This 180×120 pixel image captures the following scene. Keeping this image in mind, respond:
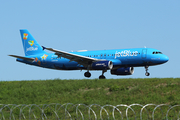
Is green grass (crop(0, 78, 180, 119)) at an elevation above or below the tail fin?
below

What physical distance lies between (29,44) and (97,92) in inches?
963

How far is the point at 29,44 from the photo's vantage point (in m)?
49.8

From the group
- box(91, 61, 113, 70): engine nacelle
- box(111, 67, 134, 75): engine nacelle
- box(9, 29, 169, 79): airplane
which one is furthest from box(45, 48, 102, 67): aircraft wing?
box(111, 67, 134, 75): engine nacelle

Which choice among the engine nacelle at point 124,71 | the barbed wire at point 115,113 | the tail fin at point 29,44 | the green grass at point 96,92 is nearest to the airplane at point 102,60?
the engine nacelle at point 124,71

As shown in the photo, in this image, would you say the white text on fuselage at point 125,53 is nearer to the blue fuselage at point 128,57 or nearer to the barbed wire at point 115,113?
the blue fuselage at point 128,57

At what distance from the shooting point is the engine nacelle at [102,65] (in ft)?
123

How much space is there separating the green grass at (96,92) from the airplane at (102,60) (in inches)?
220

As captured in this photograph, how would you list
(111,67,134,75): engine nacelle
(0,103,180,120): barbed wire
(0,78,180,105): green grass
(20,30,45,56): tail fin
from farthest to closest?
(20,30,45,56): tail fin, (111,67,134,75): engine nacelle, (0,78,180,105): green grass, (0,103,180,120): barbed wire

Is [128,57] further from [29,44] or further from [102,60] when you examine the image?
[29,44]

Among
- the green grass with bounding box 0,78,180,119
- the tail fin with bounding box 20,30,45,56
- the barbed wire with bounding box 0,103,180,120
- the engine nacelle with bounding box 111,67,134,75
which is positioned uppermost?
the tail fin with bounding box 20,30,45,56

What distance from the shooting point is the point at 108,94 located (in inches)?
1104

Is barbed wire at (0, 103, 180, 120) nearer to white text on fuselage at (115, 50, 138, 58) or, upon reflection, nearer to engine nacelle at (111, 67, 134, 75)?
white text on fuselage at (115, 50, 138, 58)

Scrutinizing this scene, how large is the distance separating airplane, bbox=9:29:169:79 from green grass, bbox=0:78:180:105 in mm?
5584

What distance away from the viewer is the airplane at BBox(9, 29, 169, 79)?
3762 centimetres
